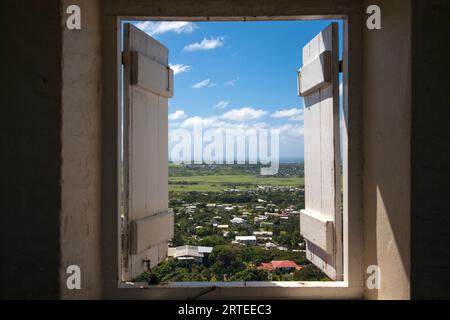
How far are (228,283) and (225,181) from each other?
0.69 metres

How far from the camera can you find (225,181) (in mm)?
2453

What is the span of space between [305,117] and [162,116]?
99cm

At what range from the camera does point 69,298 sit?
1625 mm

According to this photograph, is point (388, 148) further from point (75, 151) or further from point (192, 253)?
point (75, 151)

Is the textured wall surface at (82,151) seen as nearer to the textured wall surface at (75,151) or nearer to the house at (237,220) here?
the textured wall surface at (75,151)

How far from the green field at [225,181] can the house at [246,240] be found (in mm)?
374
